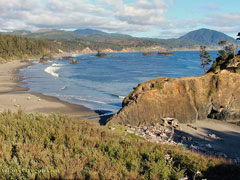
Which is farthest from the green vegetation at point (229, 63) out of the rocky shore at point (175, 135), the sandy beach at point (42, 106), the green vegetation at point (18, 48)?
the green vegetation at point (18, 48)

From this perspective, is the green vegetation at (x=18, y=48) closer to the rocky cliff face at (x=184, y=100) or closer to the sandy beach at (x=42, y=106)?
the sandy beach at (x=42, y=106)

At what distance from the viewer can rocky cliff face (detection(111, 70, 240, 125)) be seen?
15578 mm

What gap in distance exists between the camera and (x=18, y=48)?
109 meters

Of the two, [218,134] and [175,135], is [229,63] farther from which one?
[175,135]

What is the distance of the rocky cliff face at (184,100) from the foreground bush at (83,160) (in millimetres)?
9104

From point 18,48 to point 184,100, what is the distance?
110 metres

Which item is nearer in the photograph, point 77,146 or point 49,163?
point 49,163

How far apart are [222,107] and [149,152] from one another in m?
13.8

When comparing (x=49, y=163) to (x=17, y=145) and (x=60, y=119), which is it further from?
(x=60, y=119)

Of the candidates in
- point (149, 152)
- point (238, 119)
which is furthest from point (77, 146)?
point (238, 119)

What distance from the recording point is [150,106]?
15758 millimetres

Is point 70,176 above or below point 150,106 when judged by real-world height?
above

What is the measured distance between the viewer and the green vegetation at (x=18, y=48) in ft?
305

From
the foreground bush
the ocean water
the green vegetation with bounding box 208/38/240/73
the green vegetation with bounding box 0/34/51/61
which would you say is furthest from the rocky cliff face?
the green vegetation with bounding box 0/34/51/61
